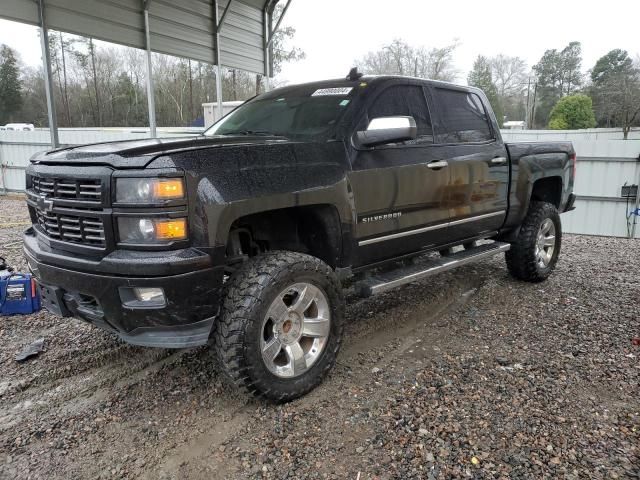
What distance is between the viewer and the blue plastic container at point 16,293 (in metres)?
4.19

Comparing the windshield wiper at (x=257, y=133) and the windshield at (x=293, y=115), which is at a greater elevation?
the windshield at (x=293, y=115)

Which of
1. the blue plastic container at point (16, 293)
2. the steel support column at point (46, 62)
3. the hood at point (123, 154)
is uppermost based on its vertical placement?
the steel support column at point (46, 62)

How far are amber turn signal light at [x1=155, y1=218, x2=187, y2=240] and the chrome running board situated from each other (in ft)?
5.01

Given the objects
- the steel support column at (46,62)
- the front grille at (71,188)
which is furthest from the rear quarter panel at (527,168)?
the steel support column at (46,62)

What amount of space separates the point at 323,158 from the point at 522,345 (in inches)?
87.3

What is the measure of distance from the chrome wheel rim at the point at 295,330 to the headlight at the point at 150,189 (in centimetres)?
86

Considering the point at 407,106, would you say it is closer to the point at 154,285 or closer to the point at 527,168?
the point at 527,168

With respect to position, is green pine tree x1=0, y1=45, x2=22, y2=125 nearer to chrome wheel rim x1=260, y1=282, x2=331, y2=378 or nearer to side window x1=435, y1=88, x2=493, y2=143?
side window x1=435, y1=88, x2=493, y2=143

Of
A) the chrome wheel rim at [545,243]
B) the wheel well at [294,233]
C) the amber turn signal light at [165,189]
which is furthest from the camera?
the chrome wheel rim at [545,243]

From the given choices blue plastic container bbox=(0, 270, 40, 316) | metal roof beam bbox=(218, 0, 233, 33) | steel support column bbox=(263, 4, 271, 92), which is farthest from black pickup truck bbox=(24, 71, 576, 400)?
steel support column bbox=(263, 4, 271, 92)

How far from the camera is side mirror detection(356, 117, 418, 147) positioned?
3355 mm

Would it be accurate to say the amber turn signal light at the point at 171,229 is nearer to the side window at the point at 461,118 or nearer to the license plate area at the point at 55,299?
the license plate area at the point at 55,299

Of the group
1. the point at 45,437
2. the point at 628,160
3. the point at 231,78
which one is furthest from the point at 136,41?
the point at 231,78

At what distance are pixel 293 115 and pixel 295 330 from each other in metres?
1.77
